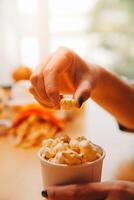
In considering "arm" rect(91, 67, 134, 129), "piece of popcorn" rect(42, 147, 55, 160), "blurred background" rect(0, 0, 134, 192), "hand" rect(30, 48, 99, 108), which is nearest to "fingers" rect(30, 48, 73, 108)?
"hand" rect(30, 48, 99, 108)

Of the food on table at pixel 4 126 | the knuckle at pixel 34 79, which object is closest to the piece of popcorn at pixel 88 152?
the knuckle at pixel 34 79

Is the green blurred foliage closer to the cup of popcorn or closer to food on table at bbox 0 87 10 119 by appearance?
food on table at bbox 0 87 10 119

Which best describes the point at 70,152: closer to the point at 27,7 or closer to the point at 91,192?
the point at 91,192

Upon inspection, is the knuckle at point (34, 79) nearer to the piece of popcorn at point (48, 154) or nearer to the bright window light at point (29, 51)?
the piece of popcorn at point (48, 154)

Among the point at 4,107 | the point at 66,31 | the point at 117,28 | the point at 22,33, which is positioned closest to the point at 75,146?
the point at 4,107

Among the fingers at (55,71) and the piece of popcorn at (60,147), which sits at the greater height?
the fingers at (55,71)

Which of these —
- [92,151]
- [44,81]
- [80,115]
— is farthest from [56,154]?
[80,115]
